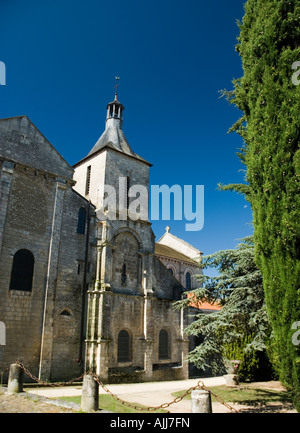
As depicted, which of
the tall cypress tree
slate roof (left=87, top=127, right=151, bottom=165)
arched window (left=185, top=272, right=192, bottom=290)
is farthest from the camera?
arched window (left=185, top=272, right=192, bottom=290)

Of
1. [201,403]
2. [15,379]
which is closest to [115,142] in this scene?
[15,379]

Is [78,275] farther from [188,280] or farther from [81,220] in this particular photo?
[188,280]

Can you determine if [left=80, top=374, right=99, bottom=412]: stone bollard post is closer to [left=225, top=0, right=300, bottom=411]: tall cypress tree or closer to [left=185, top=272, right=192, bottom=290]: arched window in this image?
[left=225, top=0, right=300, bottom=411]: tall cypress tree

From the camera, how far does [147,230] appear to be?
22.0m

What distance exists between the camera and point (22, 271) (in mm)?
15883

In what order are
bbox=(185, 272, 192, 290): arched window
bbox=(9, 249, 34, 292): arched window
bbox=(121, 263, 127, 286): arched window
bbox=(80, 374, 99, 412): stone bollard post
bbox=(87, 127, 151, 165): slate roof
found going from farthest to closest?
bbox=(185, 272, 192, 290): arched window, bbox=(87, 127, 151, 165): slate roof, bbox=(121, 263, 127, 286): arched window, bbox=(9, 249, 34, 292): arched window, bbox=(80, 374, 99, 412): stone bollard post

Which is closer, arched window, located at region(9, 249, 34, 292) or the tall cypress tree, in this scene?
the tall cypress tree

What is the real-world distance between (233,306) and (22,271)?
994cm

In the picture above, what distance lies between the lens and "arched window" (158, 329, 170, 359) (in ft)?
68.8

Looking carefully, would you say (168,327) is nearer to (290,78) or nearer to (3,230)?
(3,230)

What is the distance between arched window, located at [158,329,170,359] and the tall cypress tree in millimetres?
13122

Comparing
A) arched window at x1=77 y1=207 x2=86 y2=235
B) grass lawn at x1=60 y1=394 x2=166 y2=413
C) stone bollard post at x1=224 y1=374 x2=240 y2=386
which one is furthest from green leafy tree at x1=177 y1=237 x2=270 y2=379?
arched window at x1=77 y1=207 x2=86 y2=235
